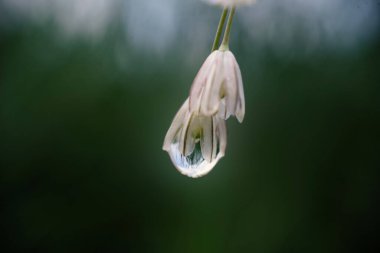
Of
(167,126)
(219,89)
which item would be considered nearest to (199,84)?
(219,89)

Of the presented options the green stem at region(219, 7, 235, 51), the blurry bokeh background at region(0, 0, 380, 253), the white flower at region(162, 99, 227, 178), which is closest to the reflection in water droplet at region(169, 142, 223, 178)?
the white flower at region(162, 99, 227, 178)

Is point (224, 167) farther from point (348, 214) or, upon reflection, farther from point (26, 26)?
point (26, 26)

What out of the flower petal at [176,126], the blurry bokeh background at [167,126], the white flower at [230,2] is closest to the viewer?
the white flower at [230,2]

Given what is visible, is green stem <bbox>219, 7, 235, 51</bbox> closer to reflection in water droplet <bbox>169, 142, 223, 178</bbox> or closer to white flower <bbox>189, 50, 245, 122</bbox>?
white flower <bbox>189, 50, 245, 122</bbox>

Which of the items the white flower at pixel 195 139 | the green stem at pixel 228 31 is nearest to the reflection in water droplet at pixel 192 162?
the white flower at pixel 195 139

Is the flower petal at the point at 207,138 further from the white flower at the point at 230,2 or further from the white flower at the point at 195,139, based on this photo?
the white flower at the point at 230,2

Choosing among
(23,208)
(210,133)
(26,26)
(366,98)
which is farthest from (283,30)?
(210,133)

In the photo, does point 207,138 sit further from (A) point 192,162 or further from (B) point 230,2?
(B) point 230,2
